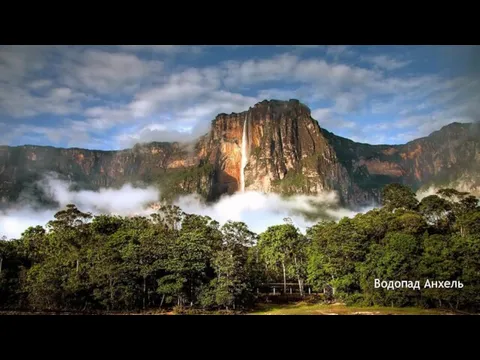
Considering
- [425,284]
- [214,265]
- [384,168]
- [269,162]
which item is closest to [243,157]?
[269,162]

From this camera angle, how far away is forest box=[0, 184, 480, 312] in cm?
1135

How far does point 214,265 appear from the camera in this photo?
1335 centimetres

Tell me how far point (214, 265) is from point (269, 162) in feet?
95.8

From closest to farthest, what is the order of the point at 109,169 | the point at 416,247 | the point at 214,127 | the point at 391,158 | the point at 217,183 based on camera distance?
the point at 416,247 < the point at 109,169 < the point at 391,158 < the point at 217,183 < the point at 214,127

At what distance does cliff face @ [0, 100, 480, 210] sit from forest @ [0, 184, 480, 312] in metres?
1.97

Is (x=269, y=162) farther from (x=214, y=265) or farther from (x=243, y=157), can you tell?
(x=214, y=265)

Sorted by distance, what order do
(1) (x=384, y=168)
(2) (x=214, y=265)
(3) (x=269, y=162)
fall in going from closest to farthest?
(2) (x=214, y=265), (1) (x=384, y=168), (3) (x=269, y=162)

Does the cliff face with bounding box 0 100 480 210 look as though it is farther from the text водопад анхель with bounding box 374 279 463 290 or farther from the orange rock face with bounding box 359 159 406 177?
the text водопад анхель with bounding box 374 279 463 290

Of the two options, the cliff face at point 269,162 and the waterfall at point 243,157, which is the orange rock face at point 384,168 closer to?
the cliff face at point 269,162

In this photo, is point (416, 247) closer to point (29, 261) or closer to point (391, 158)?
point (391, 158)

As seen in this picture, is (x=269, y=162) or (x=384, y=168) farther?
(x=269, y=162)
